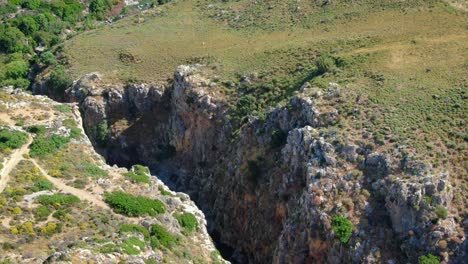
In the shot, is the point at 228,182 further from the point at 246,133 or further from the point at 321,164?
the point at 321,164

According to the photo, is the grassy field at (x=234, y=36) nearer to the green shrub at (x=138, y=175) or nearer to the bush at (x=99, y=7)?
the green shrub at (x=138, y=175)

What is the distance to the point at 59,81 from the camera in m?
85.4

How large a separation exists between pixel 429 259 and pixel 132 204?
25403 mm

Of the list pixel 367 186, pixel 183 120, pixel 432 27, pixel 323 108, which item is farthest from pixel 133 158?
pixel 432 27

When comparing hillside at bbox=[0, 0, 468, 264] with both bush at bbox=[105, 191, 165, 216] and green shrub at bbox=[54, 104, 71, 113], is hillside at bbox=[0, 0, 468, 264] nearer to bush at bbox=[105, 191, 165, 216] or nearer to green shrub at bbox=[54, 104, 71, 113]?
bush at bbox=[105, 191, 165, 216]

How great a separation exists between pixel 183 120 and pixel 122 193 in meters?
25.6

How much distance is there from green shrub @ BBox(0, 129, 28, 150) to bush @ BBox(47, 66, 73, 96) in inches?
1063

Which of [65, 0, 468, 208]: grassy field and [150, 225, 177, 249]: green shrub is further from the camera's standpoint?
[65, 0, 468, 208]: grassy field

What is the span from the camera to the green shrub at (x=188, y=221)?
5253 centimetres

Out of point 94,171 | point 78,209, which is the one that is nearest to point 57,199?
point 78,209

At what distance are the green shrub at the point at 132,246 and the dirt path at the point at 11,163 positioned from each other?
1340 centimetres

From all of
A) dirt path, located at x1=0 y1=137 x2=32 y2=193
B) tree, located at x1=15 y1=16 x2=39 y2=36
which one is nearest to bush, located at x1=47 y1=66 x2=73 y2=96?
tree, located at x1=15 y1=16 x2=39 y2=36

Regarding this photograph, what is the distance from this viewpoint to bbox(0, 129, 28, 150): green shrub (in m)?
56.6

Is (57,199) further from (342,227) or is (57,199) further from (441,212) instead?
(441,212)
